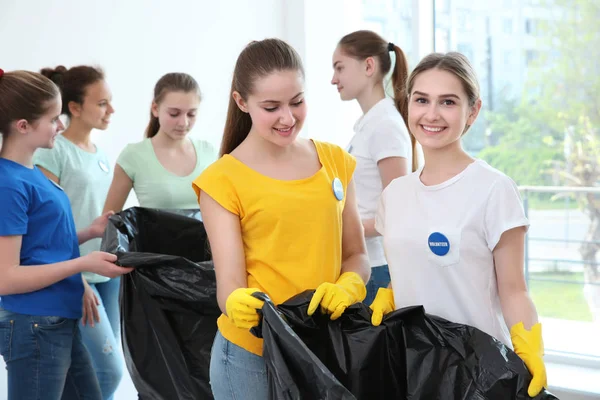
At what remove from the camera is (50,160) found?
2326 mm

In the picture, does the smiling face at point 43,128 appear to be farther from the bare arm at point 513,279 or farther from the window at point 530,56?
the window at point 530,56

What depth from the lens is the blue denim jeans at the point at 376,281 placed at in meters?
2.05

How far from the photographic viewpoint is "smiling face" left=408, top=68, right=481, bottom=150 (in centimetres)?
139

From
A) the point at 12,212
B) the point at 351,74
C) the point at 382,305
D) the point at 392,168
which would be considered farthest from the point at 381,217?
the point at 12,212

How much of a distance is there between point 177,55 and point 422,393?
228 centimetres

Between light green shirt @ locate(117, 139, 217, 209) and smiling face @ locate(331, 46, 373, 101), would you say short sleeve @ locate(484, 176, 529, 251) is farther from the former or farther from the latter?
light green shirt @ locate(117, 139, 217, 209)

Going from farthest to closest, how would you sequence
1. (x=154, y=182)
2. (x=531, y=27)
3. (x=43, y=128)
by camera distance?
(x=531, y=27) < (x=154, y=182) < (x=43, y=128)

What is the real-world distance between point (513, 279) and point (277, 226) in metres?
0.45

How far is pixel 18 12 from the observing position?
2.55 meters

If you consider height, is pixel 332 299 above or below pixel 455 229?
below

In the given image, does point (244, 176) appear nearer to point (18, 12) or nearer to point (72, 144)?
point (72, 144)

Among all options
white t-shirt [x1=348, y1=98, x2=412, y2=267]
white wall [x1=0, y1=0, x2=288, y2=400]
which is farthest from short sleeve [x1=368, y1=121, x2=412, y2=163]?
white wall [x1=0, y1=0, x2=288, y2=400]

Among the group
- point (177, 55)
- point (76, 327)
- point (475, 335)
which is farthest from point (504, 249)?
point (177, 55)

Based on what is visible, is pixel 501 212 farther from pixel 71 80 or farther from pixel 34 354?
pixel 71 80
